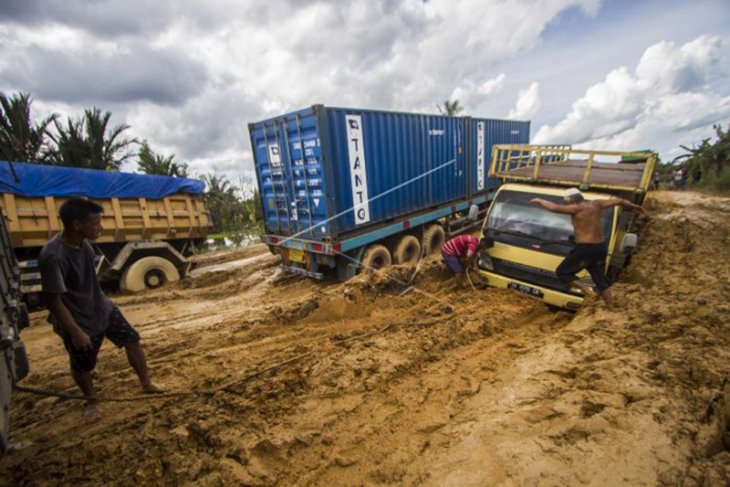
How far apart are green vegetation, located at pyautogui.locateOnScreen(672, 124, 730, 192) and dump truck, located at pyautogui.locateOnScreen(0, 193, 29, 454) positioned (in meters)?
21.9

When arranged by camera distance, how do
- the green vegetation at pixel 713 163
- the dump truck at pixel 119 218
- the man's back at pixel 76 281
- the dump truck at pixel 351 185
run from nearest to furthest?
the man's back at pixel 76 281 < the dump truck at pixel 351 185 < the dump truck at pixel 119 218 < the green vegetation at pixel 713 163

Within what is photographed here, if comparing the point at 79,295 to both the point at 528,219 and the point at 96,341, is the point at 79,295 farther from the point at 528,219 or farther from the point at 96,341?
the point at 528,219

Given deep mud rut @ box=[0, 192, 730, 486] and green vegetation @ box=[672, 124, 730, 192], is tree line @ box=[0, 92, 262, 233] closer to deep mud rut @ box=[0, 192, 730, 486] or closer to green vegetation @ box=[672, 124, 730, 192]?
deep mud rut @ box=[0, 192, 730, 486]

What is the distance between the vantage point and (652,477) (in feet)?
5.54

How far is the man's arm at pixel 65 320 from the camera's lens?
2248 mm

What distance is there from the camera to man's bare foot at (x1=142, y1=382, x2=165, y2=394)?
292 cm

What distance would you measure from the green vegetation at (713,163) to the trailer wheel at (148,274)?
21.3m

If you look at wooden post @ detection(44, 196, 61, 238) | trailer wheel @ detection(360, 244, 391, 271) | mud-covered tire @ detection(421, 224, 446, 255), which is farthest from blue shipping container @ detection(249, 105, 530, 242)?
wooden post @ detection(44, 196, 61, 238)

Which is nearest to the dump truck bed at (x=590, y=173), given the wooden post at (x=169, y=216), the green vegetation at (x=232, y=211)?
the wooden post at (x=169, y=216)

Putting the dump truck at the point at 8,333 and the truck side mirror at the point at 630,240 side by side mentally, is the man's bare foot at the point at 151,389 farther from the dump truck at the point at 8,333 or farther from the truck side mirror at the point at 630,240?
the truck side mirror at the point at 630,240

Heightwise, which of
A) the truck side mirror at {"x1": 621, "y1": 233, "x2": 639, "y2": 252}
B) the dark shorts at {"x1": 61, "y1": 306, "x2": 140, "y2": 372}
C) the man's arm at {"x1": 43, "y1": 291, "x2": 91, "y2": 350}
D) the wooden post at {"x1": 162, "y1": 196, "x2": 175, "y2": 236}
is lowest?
the dark shorts at {"x1": 61, "y1": 306, "x2": 140, "y2": 372}

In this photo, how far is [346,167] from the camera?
559cm

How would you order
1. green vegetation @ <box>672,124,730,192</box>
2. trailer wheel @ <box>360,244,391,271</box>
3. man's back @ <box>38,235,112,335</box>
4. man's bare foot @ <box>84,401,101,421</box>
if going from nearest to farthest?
man's back @ <box>38,235,112,335</box> → man's bare foot @ <box>84,401,101,421</box> → trailer wheel @ <box>360,244,391,271</box> → green vegetation @ <box>672,124,730,192</box>

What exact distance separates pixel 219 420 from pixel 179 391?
802 millimetres
